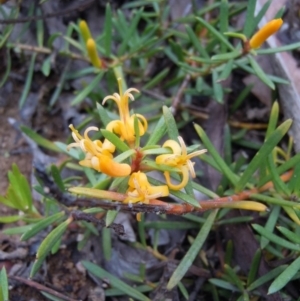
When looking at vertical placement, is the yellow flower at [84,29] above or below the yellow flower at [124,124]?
above

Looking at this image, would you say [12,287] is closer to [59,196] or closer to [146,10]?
[59,196]

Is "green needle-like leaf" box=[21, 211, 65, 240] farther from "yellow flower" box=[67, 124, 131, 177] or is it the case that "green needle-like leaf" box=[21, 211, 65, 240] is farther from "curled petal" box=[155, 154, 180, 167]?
"curled petal" box=[155, 154, 180, 167]

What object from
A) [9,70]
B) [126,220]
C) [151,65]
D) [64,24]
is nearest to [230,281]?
[126,220]

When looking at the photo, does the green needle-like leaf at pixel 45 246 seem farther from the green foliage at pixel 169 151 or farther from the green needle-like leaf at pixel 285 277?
the green needle-like leaf at pixel 285 277

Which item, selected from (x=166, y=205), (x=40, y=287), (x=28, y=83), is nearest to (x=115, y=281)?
(x=40, y=287)

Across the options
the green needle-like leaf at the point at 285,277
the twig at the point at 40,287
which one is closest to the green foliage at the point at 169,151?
the green needle-like leaf at the point at 285,277

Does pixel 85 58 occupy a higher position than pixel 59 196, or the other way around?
pixel 85 58

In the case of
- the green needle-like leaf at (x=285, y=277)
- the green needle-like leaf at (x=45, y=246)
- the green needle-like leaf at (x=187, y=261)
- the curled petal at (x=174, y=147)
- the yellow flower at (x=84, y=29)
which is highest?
the yellow flower at (x=84, y=29)
